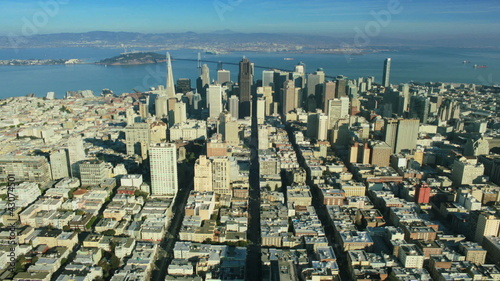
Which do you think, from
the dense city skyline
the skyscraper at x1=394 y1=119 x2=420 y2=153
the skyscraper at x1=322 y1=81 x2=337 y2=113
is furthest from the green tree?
the skyscraper at x1=322 y1=81 x2=337 y2=113

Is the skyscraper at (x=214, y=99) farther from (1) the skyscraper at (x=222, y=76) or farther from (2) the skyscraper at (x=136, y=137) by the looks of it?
(1) the skyscraper at (x=222, y=76)

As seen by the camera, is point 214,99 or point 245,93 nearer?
point 214,99

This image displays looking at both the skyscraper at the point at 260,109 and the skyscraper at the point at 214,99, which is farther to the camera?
the skyscraper at the point at 260,109

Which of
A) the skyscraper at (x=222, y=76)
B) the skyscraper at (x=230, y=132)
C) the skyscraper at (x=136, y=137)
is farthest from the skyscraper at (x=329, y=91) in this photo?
the skyscraper at (x=136, y=137)

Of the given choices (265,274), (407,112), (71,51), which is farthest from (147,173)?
(71,51)

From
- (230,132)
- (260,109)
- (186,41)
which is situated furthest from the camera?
(186,41)

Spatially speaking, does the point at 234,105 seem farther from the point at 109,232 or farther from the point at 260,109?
the point at 109,232

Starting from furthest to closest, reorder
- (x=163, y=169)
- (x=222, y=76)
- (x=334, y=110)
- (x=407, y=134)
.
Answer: (x=222, y=76) → (x=334, y=110) → (x=407, y=134) → (x=163, y=169)

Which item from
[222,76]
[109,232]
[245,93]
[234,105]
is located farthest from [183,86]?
[109,232]
